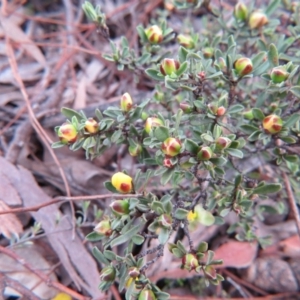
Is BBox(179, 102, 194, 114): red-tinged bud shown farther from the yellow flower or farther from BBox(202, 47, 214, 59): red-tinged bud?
the yellow flower

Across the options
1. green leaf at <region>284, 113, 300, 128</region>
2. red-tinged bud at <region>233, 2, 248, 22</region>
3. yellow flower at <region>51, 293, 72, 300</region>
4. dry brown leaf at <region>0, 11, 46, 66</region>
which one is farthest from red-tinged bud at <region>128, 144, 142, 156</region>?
dry brown leaf at <region>0, 11, 46, 66</region>

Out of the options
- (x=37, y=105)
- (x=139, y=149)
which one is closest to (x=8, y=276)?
(x=139, y=149)

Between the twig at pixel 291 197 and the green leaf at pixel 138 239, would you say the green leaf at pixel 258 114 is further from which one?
the green leaf at pixel 138 239

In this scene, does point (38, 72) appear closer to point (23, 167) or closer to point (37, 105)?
point (37, 105)

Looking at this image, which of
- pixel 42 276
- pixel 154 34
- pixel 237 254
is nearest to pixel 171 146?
pixel 154 34

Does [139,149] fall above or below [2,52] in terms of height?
below

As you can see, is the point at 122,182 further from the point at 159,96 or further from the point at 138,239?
the point at 159,96

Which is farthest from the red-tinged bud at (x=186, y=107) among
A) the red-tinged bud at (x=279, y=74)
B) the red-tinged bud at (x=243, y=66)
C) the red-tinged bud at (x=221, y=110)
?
the red-tinged bud at (x=279, y=74)
